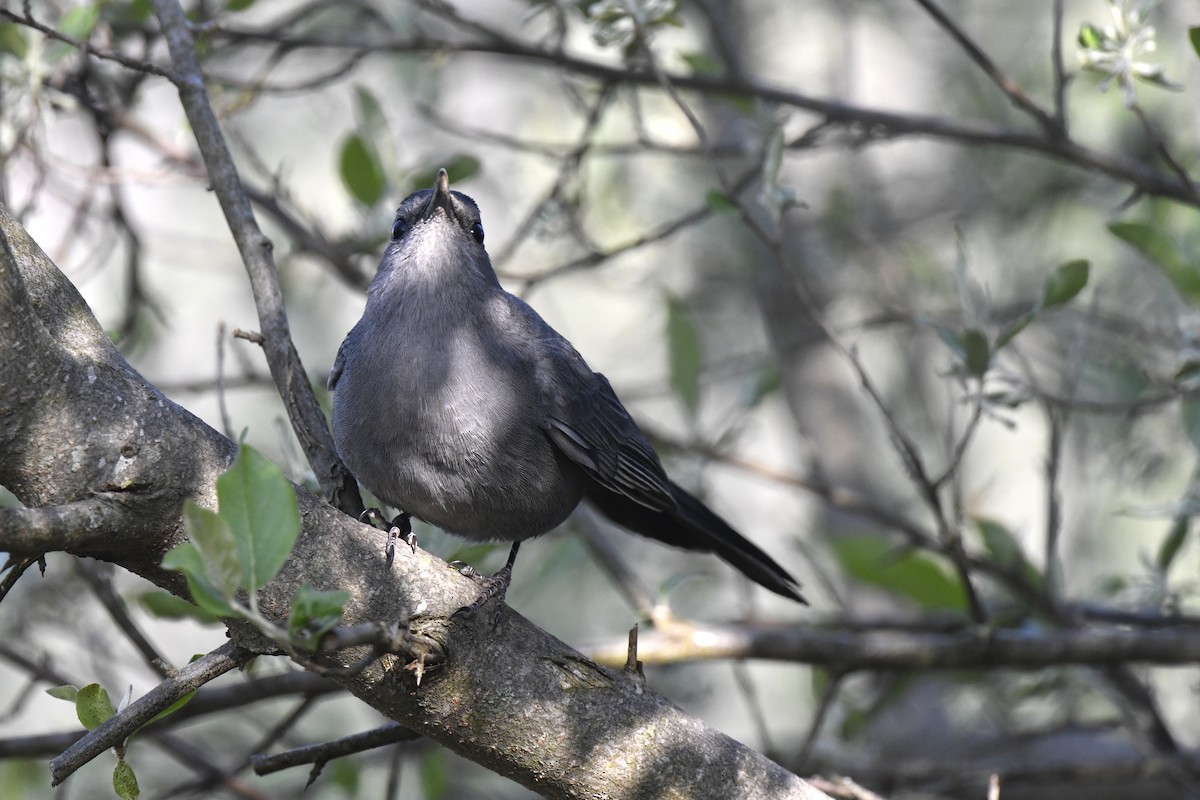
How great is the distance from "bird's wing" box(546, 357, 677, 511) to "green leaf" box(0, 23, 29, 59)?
226 cm

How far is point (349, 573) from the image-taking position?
81.0 inches

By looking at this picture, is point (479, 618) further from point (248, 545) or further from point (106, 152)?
point (106, 152)

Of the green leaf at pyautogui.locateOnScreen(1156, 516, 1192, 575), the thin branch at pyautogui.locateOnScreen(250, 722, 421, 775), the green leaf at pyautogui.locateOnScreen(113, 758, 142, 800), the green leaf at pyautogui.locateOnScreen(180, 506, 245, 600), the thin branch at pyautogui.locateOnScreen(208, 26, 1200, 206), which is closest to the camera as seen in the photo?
the green leaf at pyautogui.locateOnScreen(180, 506, 245, 600)

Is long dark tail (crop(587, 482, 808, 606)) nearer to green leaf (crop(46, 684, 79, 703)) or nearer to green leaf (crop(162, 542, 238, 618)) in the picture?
green leaf (crop(46, 684, 79, 703))

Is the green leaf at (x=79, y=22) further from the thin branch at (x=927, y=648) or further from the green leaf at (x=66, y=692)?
the thin branch at (x=927, y=648)

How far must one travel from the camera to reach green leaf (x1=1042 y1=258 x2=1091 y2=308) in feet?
10.5

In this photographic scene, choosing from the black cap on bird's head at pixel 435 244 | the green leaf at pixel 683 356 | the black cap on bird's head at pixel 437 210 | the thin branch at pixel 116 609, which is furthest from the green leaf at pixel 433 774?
the black cap on bird's head at pixel 437 210

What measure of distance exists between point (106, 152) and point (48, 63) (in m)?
0.56

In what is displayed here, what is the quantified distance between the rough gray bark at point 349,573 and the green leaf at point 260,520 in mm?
272

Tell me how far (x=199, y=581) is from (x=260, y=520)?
12 centimetres

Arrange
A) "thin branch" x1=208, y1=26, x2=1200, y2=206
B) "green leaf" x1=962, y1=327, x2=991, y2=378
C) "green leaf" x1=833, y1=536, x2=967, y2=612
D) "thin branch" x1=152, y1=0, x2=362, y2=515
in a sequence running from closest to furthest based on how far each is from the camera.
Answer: "thin branch" x1=152, y1=0, x2=362, y2=515
"green leaf" x1=962, y1=327, x2=991, y2=378
"thin branch" x1=208, y1=26, x2=1200, y2=206
"green leaf" x1=833, y1=536, x2=967, y2=612

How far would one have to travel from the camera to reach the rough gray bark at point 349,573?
1847 mm

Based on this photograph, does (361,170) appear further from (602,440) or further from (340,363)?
(602,440)

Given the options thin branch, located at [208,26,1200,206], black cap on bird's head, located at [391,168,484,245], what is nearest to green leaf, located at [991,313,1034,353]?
thin branch, located at [208,26,1200,206]
